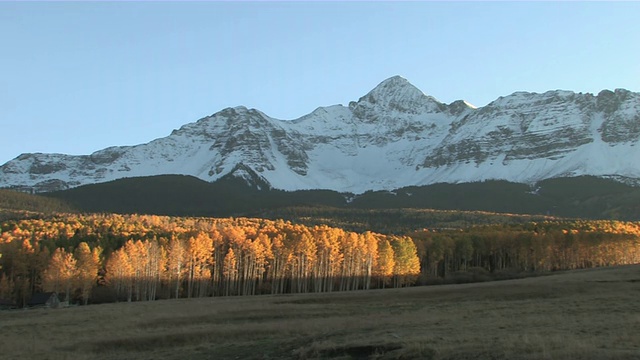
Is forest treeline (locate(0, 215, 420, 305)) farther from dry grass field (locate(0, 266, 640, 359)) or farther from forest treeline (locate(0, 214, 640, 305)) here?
dry grass field (locate(0, 266, 640, 359))

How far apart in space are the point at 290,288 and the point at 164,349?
8576cm

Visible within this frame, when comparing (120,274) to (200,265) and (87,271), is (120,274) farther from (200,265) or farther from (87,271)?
(200,265)

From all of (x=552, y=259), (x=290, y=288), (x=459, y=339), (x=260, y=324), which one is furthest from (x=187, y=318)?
(x=552, y=259)

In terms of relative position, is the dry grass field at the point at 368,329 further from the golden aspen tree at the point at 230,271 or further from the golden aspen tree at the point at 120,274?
the golden aspen tree at the point at 230,271

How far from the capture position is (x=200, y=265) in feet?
375

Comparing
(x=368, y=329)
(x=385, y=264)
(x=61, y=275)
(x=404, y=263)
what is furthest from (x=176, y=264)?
(x=368, y=329)

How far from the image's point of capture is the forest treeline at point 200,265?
100 meters

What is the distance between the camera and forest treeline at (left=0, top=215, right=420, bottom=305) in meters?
100

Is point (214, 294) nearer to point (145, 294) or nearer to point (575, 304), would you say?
point (145, 294)

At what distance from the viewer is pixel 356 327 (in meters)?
39.9

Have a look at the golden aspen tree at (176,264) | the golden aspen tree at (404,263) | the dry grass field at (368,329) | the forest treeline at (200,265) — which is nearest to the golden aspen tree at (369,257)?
the forest treeline at (200,265)

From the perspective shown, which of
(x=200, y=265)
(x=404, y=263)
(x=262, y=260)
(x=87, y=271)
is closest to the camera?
(x=87, y=271)

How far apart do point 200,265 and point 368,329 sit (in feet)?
265

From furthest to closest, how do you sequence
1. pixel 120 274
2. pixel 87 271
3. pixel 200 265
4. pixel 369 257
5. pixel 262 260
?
Answer: pixel 369 257 < pixel 262 260 < pixel 200 265 < pixel 120 274 < pixel 87 271
